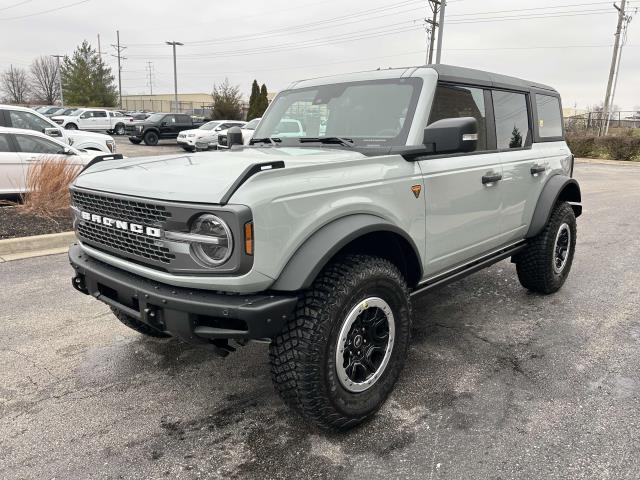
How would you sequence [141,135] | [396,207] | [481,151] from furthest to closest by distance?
[141,135] → [481,151] → [396,207]

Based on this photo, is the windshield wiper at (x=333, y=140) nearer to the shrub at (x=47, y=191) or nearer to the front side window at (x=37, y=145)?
the shrub at (x=47, y=191)

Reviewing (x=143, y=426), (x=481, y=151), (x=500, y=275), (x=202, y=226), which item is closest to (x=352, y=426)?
(x=143, y=426)

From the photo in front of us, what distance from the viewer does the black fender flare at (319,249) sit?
7.71 feet

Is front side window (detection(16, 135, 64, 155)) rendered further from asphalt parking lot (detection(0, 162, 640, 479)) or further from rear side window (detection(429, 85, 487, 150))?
rear side window (detection(429, 85, 487, 150))

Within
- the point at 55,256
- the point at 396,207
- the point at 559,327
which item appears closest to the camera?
the point at 396,207

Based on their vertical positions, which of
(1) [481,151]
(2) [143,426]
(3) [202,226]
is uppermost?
(1) [481,151]

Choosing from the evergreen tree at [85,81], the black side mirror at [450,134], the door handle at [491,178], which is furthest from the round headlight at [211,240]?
the evergreen tree at [85,81]

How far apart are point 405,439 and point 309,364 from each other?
71cm

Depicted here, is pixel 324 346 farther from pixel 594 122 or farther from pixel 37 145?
pixel 594 122

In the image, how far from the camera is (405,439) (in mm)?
2674

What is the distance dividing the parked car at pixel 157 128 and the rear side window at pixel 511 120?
24.1 meters

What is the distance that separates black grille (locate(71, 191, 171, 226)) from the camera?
2422 millimetres

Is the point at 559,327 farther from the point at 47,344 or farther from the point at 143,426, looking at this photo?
the point at 47,344

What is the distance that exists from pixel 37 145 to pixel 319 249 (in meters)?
8.68
